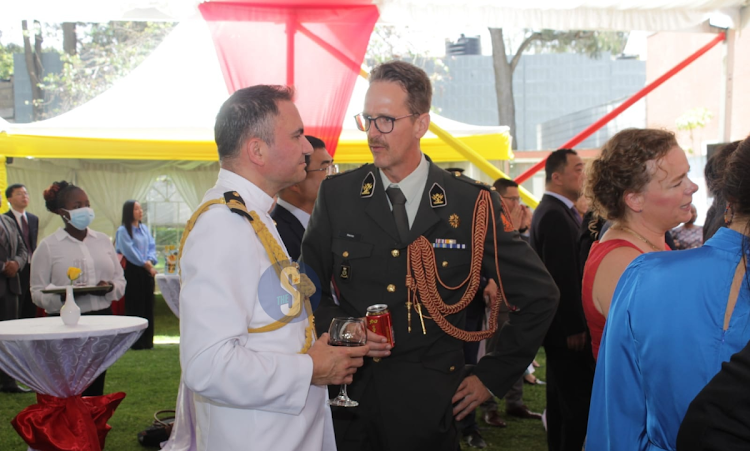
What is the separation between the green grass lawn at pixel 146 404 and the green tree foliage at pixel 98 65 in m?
12.9

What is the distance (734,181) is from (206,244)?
3.90 ft

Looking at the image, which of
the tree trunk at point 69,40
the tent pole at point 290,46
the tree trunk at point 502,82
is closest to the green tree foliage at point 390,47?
the tree trunk at point 502,82

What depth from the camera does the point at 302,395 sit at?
1.75 m

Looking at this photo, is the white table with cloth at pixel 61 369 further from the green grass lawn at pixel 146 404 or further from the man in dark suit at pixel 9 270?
the man in dark suit at pixel 9 270

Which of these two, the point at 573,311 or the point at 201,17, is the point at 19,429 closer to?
the point at 573,311

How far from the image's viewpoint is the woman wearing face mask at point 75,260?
207 inches

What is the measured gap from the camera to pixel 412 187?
245cm

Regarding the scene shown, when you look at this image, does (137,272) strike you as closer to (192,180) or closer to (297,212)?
(192,180)

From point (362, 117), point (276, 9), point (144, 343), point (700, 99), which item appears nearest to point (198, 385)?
point (362, 117)

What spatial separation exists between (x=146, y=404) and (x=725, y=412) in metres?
5.98

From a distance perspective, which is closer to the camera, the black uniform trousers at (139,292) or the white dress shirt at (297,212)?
the white dress shirt at (297,212)

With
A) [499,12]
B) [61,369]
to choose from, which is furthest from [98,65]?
[61,369]

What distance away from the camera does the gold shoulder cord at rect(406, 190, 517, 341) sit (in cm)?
228

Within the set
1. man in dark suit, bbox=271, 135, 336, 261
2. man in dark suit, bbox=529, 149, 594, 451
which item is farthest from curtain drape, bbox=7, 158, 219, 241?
man in dark suit, bbox=271, 135, 336, 261
